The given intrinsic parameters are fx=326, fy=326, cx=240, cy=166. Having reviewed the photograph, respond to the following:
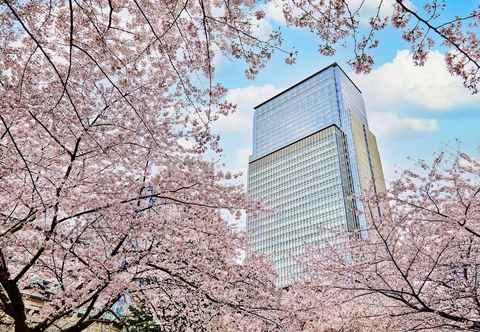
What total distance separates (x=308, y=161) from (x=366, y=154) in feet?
58.9

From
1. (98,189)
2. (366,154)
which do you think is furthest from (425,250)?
(366,154)

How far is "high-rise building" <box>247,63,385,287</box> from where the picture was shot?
2926 inches

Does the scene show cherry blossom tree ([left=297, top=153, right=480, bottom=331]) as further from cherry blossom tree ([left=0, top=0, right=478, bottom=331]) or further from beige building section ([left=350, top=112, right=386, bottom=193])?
beige building section ([left=350, top=112, right=386, bottom=193])

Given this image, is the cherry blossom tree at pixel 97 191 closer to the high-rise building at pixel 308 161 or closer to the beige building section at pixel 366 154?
the high-rise building at pixel 308 161

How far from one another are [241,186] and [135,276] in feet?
8.40

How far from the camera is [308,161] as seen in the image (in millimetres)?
82625

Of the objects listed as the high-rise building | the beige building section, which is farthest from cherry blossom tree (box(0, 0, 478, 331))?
the beige building section

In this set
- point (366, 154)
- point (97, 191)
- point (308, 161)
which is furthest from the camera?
point (366, 154)

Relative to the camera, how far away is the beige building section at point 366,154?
8150cm

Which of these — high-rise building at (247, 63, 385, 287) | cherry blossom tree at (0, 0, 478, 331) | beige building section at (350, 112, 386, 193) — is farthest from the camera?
beige building section at (350, 112, 386, 193)

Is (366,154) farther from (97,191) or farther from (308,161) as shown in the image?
(97,191)

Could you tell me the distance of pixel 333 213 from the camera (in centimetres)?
7231

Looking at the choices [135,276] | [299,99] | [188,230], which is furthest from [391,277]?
[299,99]

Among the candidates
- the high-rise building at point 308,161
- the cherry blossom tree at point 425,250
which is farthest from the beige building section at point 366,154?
the cherry blossom tree at point 425,250
